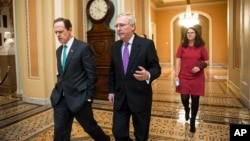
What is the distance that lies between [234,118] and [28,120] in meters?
3.38

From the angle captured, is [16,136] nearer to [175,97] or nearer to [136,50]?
[136,50]

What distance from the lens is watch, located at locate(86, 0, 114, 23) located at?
16.7ft

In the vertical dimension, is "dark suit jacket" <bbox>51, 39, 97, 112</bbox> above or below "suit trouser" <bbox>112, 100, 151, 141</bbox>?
above

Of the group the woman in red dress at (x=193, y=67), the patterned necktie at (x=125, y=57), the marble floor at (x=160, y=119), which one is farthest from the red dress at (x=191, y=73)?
the patterned necktie at (x=125, y=57)

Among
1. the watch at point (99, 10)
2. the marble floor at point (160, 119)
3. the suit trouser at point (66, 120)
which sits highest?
the watch at point (99, 10)

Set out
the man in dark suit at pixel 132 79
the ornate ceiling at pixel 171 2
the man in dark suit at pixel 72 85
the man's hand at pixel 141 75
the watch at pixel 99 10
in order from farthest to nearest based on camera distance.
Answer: the ornate ceiling at pixel 171 2 → the watch at pixel 99 10 → the man in dark suit at pixel 72 85 → the man in dark suit at pixel 132 79 → the man's hand at pixel 141 75

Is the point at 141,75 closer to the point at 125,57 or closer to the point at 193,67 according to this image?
the point at 125,57

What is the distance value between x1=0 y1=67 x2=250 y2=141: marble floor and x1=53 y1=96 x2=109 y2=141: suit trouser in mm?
852

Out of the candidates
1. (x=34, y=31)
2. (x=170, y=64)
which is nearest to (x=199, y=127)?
(x=34, y=31)

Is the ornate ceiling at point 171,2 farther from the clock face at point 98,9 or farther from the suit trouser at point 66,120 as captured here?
the suit trouser at point 66,120

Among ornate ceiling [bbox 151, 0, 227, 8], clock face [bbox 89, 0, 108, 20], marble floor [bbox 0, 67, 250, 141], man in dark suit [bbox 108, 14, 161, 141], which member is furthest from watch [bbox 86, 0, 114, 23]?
ornate ceiling [bbox 151, 0, 227, 8]

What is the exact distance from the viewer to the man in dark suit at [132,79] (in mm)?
2025

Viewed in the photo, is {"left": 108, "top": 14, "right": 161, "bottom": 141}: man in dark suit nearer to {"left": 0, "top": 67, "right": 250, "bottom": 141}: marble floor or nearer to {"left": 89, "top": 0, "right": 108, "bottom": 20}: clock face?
{"left": 0, "top": 67, "right": 250, "bottom": 141}: marble floor

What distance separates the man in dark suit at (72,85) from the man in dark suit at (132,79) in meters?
0.30
